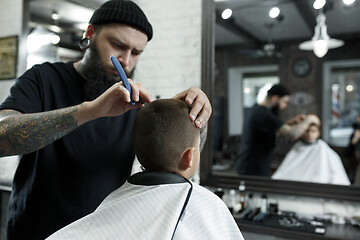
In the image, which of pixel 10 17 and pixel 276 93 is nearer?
pixel 276 93

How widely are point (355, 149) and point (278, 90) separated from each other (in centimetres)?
62

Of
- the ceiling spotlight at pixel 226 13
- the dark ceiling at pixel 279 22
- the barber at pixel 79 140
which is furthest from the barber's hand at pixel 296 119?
the barber at pixel 79 140

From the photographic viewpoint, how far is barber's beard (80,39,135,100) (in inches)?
54.7

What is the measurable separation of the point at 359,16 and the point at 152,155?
1745 mm

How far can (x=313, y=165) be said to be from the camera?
2.27m

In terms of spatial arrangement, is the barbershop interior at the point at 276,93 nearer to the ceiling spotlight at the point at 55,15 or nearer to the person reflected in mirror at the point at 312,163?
the person reflected in mirror at the point at 312,163

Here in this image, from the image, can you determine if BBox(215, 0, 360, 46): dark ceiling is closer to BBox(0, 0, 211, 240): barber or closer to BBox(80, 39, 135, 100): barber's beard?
BBox(0, 0, 211, 240): barber

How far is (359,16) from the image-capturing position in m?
2.09

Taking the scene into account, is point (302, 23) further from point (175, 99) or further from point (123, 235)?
point (123, 235)

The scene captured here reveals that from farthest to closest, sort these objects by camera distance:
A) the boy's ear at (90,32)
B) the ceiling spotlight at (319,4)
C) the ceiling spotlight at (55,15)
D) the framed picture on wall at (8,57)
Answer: the ceiling spotlight at (55,15) → the framed picture on wall at (8,57) → the ceiling spotlight at (319,4) → the boy's ear at (90,32)

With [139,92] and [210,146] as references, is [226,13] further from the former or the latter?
[139,92]

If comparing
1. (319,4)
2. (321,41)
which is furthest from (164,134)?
(319,4)

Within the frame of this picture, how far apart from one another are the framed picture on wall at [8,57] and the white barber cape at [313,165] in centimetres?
270

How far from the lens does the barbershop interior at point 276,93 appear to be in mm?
2105
